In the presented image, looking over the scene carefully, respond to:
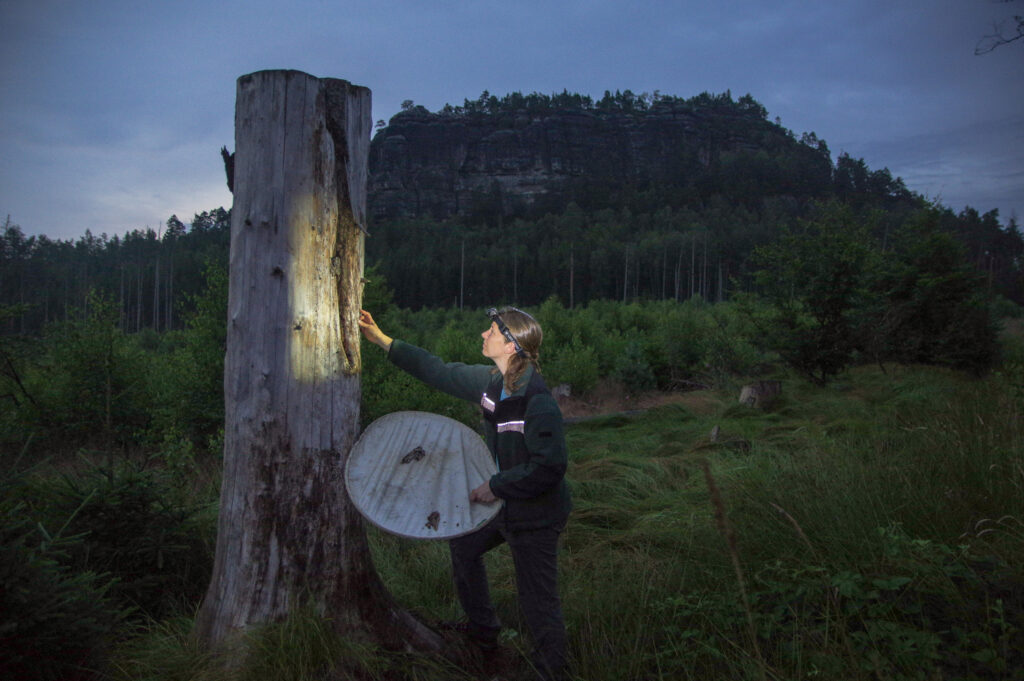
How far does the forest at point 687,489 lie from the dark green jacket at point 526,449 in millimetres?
605

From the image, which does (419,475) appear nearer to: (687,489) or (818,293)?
(687,489)

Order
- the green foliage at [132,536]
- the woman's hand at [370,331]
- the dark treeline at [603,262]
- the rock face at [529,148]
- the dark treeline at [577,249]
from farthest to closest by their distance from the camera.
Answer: the rock face at [529,148]
the dark treeline at [603,262]
the dark treeline at [577,249]
the green foliage at [132,536]
the woman's hand at [370,331]

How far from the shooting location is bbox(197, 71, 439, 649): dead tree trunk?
2.62 metres

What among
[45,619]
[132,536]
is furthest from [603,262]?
[45,619]

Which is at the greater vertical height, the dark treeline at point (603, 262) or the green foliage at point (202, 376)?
the dark treeline at point (603, 262)

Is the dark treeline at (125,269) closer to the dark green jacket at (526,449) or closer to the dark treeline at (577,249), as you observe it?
the dark treeline at (577,249)

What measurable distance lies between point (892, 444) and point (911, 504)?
5.75 ft

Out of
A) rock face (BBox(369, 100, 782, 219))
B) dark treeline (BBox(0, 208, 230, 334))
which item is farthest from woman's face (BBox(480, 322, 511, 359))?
rock face (BBox(369, 100, 782, 219))

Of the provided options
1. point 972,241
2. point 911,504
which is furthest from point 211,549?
point 972,241

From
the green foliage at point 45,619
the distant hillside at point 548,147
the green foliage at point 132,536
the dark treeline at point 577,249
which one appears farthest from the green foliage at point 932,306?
the distant hillside at point 548,147

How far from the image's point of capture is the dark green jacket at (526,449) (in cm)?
260

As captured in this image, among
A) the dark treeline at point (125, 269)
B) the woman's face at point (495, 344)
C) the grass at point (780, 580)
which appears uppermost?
the dark treeline at point (125, 269)

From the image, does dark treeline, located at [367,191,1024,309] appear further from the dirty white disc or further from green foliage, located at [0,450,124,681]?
green foliage, located at [0,450,124,681]

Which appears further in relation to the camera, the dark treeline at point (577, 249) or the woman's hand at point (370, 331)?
the dark treeline at point (577, 249)
